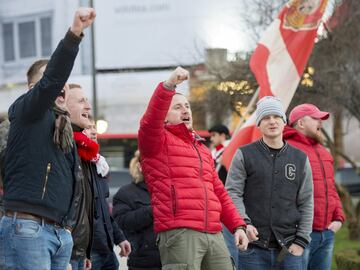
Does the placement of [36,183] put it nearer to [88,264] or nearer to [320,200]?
[88,264]

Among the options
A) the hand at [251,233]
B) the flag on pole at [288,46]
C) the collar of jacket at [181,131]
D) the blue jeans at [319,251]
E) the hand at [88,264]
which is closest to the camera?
the hand at [88,264]

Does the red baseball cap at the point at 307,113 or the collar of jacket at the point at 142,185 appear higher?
the red baseball cap at the point at 307,113

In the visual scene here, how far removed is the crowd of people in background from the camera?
14.1 ft

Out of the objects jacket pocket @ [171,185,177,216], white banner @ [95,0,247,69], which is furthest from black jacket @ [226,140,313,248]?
white banner @ [95,0,247,69]

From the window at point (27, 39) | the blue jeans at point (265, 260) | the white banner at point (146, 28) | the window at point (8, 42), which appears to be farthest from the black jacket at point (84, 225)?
the window at point (8, 42)

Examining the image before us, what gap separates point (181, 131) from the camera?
5.45 meters

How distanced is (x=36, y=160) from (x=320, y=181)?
299cm

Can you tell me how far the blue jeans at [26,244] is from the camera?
4.28 m

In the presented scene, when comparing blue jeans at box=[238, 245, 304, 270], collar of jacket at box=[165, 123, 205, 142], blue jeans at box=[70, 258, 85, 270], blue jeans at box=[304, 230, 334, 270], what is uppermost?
collar of jacket at box=[165, 123, 205, 142]

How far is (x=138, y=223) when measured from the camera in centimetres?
675

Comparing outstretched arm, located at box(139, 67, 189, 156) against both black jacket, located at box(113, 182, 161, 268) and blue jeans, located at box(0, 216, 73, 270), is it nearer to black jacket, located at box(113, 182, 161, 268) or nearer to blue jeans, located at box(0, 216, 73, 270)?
blue jeans, located at box(0, 216, 73, 270)

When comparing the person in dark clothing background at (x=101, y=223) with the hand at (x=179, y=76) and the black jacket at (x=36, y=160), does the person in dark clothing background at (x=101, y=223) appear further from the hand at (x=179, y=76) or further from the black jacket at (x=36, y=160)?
the black jacket at (x=36, y=160)

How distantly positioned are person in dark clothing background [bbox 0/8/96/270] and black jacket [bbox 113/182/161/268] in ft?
7.60

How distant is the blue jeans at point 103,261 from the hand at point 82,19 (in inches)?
85.0
